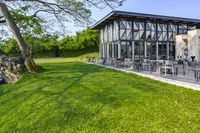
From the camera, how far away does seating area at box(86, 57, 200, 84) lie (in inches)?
370

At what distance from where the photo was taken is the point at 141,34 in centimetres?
2200

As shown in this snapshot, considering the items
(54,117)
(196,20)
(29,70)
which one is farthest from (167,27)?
(54,117)

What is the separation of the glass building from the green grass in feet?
43.3

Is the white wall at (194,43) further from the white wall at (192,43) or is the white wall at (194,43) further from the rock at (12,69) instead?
the rock at (12,69)

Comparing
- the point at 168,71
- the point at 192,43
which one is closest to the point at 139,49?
the point at 192,43

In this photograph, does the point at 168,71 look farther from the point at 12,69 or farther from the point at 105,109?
the point at 12,69

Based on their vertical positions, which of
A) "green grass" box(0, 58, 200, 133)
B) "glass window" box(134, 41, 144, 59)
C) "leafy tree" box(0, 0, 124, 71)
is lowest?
"green grass" box(0, 58, 200, 133)

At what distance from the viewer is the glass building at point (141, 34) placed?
68.2 ft

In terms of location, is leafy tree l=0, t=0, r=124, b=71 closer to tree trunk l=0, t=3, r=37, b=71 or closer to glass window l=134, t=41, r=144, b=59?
tree trunk l=0, t=3, r=37, b=71

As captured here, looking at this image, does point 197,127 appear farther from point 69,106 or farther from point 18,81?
point 18,81

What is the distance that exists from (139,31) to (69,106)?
56.4 feet

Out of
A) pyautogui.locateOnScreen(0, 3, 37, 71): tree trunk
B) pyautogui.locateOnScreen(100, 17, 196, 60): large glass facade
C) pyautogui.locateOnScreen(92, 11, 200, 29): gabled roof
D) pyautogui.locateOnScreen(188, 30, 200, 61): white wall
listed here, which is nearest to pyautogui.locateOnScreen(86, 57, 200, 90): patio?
pyautogui.locateOnScreen(188, 30, 200, 61): white wall

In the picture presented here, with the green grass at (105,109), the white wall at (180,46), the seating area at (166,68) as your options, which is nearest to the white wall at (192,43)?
the white wall at (180,46)

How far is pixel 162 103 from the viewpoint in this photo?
576cm
